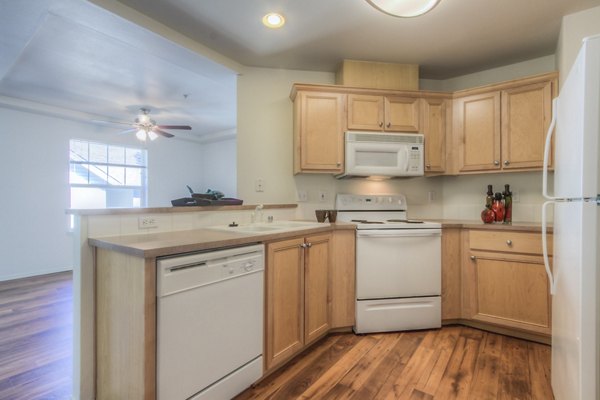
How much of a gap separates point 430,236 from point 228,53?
2377 millimetres

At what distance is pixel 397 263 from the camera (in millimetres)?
2369

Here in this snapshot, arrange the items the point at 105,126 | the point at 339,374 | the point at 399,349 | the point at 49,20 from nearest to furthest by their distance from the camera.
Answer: the point at 339,374 → the point at 399,349 → the point at 49,20 → the point at 105,126

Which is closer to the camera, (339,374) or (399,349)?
(339,374)

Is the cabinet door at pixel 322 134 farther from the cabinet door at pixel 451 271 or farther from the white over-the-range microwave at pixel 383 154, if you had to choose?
the cabinet door at pixel 451 271

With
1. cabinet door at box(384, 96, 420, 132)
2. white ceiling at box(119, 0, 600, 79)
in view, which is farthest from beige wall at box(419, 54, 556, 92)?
cabinet door at box(384, 96, 420, 132)

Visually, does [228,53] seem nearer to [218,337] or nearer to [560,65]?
[218,337]

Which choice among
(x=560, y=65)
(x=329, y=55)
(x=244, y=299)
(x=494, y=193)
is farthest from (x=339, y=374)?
(x=560, y=65)

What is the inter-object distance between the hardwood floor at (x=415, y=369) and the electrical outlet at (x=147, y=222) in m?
1.09

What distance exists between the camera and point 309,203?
2924 mm

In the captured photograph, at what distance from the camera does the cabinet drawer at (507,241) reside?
217 centimetres

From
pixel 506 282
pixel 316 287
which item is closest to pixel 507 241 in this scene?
pixel 506 282

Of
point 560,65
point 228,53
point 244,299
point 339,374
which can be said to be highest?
point 228,53

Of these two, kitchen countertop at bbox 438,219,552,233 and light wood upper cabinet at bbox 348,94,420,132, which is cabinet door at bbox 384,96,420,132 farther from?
kitchen countertop at bbox 438,219,552,233

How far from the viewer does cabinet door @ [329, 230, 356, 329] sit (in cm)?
231
